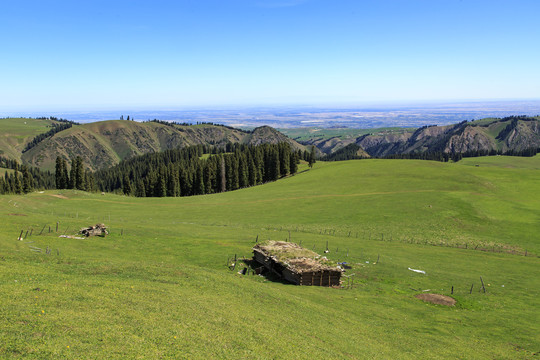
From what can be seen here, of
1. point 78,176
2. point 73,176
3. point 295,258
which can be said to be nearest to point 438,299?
point 295,258

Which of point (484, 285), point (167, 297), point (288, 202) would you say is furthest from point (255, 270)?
point (288, 202)

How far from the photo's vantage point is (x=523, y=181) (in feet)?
305

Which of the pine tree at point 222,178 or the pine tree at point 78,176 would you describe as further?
the pine tree at point 222,178

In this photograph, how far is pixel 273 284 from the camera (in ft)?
108

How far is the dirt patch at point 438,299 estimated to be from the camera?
101 feet

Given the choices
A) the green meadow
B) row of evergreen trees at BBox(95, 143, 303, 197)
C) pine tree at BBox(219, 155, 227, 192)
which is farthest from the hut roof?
pine tree at BBox(219, 155, 227, 192)

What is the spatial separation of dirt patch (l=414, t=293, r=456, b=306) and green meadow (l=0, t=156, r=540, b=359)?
902 millimetres

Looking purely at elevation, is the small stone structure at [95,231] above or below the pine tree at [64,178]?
above

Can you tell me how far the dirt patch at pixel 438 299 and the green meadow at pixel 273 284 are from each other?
90 cm

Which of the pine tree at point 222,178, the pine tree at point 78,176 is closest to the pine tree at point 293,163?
the pine tree at point 222,178

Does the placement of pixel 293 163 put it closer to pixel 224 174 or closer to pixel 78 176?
pixel 224 174

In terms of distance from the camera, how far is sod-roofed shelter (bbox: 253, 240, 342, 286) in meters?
34.2

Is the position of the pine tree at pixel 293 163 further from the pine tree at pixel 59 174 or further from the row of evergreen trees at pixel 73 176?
the pine tree at pixel 59 174

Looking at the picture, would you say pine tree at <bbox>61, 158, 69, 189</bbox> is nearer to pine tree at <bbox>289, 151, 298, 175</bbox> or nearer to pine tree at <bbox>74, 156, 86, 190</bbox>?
pine tree at <bbox>74, 156, 86, 190</bbox>
